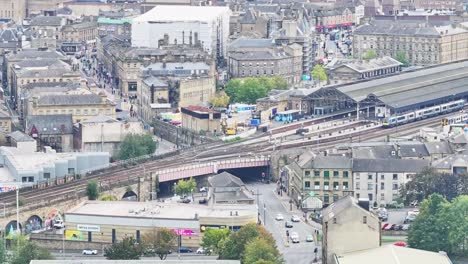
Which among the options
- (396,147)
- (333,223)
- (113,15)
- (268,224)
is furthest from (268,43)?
(333,223)

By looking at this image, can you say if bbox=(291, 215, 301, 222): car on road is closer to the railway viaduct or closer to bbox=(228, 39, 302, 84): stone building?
the railway viaduct

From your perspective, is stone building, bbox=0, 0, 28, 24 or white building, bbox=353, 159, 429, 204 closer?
white building, bbox=353, 159, 429, 204

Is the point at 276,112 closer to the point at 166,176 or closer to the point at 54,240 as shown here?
the point at 166,176

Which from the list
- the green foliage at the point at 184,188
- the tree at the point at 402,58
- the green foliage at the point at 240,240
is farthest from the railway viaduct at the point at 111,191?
the tree at the point at 402,58

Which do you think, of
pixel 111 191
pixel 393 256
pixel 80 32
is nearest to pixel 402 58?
pixel 80 32

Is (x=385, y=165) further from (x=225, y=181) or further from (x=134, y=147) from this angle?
(x=134, y=147)

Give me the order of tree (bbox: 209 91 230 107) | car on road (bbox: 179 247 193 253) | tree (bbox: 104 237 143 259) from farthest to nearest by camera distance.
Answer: tree (bbox: 209 91 230 107) → car on road (bbox: 179 247 193 253) → tree (bbox: 104 237 143 259)

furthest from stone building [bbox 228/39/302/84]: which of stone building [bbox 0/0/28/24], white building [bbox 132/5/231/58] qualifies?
stone building [bbox 0/0/28/24]

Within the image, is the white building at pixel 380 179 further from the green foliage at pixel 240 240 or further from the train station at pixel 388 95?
the train station at pixel 388 95

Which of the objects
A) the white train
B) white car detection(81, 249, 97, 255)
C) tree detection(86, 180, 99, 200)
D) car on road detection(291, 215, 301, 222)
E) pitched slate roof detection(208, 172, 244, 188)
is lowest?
→ white car detection(81, 249, 97, 255)
